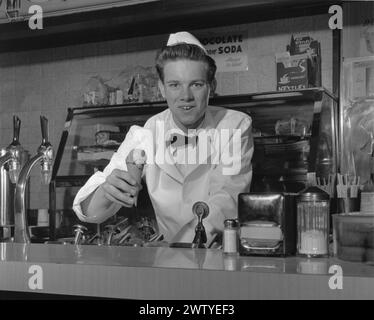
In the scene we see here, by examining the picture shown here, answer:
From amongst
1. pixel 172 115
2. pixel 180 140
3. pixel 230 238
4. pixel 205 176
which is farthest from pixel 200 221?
pixel 230 238

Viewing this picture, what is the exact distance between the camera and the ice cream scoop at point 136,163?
2.38 metres

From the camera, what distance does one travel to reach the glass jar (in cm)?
142

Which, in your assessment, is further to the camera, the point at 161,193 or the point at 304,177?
the point at 161,193

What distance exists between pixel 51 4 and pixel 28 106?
1.69 ft

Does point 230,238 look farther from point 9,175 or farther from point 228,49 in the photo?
point 9,175

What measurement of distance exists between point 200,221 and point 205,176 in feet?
0.62

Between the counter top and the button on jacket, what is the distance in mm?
796

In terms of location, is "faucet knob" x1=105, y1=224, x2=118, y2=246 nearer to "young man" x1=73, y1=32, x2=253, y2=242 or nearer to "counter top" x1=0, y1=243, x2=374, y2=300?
"young man" x1=73, y1=32, x2=253, y2=242

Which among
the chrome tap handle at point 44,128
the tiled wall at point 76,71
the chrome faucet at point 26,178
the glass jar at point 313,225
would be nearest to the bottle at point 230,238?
the glass jar at point 313,225

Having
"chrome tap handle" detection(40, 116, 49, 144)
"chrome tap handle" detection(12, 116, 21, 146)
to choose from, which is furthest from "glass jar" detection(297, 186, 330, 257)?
"chrome tap handle" detection(12, 116, 21, 146)

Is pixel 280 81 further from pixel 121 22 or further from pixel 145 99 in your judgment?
pixel 121 22
